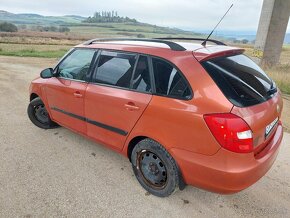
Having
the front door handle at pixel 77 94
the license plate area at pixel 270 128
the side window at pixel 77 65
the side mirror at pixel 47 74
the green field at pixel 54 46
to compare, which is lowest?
the green field at pixel 54 46

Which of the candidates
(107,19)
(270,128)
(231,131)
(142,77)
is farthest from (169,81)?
(107,19)

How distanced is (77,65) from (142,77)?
1348mm

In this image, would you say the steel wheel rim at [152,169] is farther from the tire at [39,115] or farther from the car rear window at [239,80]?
the tire at [39,115]

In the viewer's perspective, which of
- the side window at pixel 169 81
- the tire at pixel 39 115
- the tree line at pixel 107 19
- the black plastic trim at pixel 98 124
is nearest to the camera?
the side window at pixel 169 81

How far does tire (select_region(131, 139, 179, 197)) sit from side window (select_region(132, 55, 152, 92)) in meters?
0.58

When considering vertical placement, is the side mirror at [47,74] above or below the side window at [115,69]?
below

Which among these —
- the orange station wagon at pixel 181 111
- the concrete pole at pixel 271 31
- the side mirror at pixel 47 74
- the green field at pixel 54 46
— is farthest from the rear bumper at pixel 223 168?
the concrete pole at pixel 271 31

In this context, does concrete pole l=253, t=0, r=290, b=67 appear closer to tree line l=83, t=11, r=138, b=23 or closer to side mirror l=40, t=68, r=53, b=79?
side mirror l=40, t=68, r=53, b=79

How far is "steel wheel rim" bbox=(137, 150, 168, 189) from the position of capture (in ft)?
9.45

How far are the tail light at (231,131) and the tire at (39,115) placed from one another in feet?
10.6

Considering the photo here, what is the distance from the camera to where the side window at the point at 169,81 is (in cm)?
252

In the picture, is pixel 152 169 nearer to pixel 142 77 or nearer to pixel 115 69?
pixel 142 77

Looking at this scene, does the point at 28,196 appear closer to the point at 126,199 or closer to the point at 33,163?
the point at 33,163

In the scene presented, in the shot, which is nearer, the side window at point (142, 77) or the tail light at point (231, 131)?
the tail light at point (231, 131)
